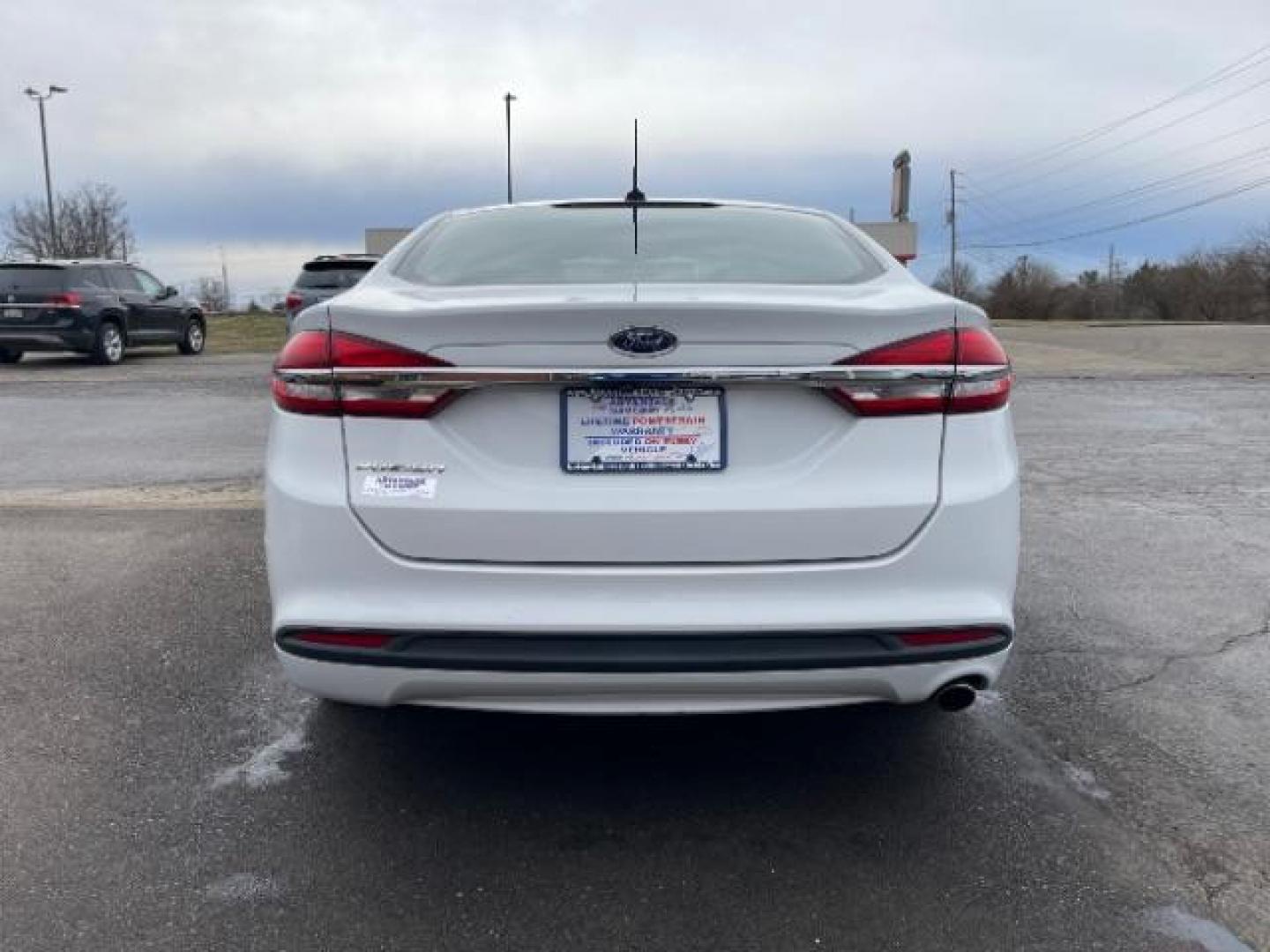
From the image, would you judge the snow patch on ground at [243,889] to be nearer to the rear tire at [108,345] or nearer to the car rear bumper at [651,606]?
the car rear bumper at [651,606]

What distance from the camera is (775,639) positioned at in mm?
2568

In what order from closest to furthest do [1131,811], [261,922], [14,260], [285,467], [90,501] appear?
[261,922] < [285,467] < [1131,811] < [90,501] < [14,260]

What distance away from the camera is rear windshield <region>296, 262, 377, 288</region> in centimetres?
1688

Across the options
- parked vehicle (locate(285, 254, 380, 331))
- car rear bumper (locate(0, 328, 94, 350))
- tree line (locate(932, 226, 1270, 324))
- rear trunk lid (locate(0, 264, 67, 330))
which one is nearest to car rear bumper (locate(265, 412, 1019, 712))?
parked vehicle (locate(285, 254, 380, 331))

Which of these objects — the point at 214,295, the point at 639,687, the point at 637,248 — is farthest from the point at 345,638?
the point at 214,295

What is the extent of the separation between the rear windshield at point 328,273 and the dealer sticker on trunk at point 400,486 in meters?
15.0

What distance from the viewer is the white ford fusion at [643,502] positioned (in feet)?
8.36

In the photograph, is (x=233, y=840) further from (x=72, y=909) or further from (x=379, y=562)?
(x=379, y=562)

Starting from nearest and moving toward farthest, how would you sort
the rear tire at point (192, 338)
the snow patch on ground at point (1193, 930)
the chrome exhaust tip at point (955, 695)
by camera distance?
the snow patch on ground at point (1193, 930) < the chrome exhaust tip at point (955, 695) < the rear tire at point (192, 338)

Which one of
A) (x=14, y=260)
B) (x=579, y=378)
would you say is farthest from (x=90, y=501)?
(x=14, y=260)

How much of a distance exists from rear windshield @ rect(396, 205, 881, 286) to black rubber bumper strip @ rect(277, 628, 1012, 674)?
3.21 feet

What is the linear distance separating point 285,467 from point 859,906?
1733 mm

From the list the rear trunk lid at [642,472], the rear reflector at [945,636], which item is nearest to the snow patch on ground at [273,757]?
the rear trunk lid at [642,472]

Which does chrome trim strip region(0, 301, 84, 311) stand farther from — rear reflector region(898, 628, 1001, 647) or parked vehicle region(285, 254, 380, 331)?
rear reflector region(898, 628, 1001, 647)
